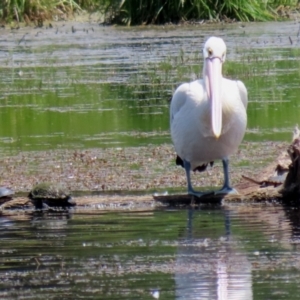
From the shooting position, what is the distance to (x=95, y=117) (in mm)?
12773

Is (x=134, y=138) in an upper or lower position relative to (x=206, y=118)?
lower

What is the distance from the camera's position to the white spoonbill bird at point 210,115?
7684 mm

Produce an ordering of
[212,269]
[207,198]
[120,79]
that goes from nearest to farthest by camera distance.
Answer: [212,269]
[207,198]
[120,79]

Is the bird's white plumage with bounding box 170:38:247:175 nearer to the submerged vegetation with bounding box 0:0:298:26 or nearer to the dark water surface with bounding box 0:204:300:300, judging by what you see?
the dark water surface with bounding box 0:204:300:300

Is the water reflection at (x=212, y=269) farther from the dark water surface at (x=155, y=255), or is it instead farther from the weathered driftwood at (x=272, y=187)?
the weathered driftwood at (x=272, y=187)

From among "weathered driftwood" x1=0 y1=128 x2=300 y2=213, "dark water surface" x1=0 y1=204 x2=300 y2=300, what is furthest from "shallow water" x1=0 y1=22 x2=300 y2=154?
"dark water surface" x1=0 y1=204 x2=300 y2=300

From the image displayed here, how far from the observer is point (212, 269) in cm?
→ 581

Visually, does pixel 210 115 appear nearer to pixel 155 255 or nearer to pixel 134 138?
pixel 155 255

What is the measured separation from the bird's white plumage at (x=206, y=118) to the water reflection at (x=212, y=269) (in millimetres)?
1043

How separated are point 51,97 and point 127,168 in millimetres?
5167

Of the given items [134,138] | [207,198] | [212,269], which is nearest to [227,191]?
[207,198]

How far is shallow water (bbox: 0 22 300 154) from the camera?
11.9m

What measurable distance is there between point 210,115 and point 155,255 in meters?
1.70

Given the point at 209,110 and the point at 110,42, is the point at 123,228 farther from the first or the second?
the point at 110,42
